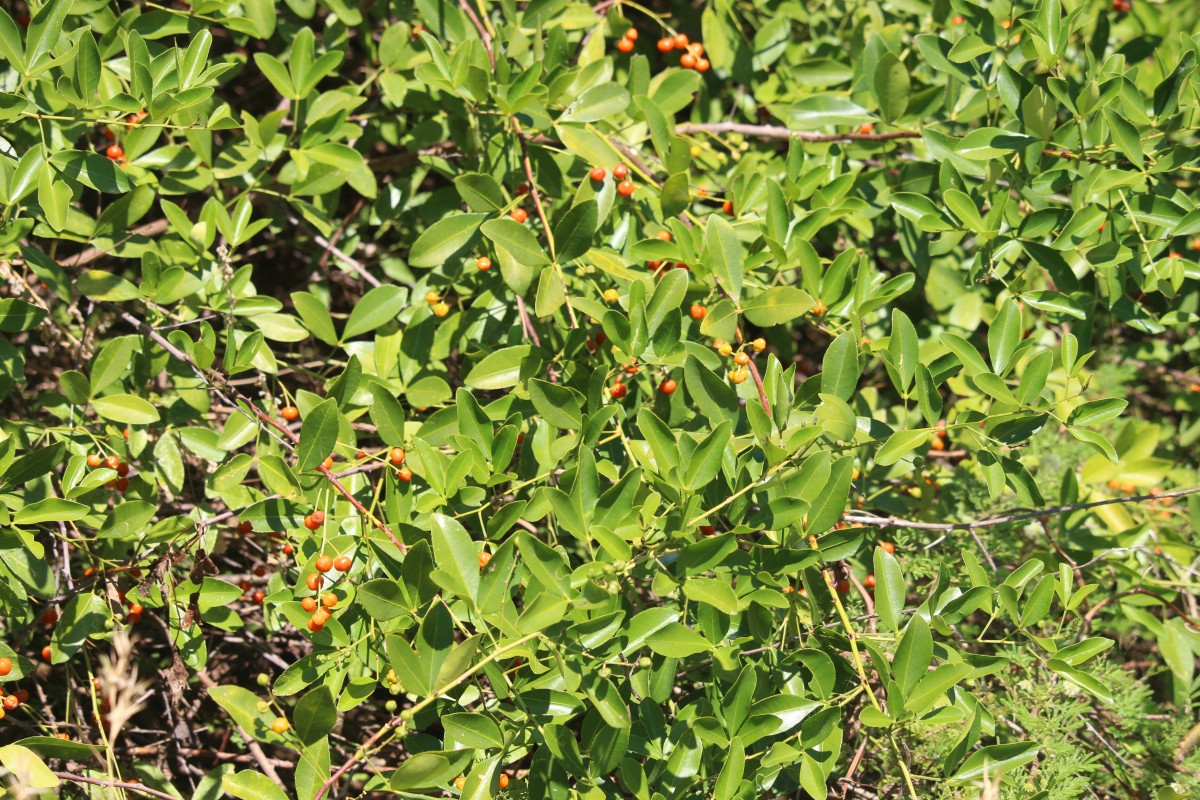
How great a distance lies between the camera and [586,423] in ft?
5.76

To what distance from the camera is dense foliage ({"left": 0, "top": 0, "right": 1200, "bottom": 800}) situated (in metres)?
1.61

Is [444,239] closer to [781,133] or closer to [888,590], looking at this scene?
[781,133]

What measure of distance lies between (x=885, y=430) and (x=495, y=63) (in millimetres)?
1199

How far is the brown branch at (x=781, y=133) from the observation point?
234cm

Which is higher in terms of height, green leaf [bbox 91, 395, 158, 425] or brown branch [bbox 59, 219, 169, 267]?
brown branch [bbox 59, 219, 169, 267]

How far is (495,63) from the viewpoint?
2.11 metres

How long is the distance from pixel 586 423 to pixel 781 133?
1.19 meters

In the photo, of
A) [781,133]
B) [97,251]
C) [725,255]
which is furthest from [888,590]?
[97,251]

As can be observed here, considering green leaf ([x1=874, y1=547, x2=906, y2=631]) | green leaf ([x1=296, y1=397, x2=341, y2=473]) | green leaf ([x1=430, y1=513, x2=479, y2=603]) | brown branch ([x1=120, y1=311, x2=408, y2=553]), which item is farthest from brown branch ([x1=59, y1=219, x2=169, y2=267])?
green leaf ([x1=874, y1=547, x2=906, y2=631])

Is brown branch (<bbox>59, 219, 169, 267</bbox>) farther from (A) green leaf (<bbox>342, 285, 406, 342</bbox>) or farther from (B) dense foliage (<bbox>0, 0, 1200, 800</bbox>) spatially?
(A) green leaf (<bbox>342, 285, 406, 342</bbox>)

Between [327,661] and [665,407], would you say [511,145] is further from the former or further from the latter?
[327,661]

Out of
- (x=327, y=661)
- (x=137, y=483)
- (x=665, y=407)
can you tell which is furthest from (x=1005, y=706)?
(x=137, y=483)

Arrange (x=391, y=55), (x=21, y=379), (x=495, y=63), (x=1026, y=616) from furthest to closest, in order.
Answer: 1. (x=391, y=55)
2. (x=495, y=63)
3. (x=21, y=379)
4. (x=1026, y=616)

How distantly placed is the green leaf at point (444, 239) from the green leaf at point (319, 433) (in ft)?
1.62
